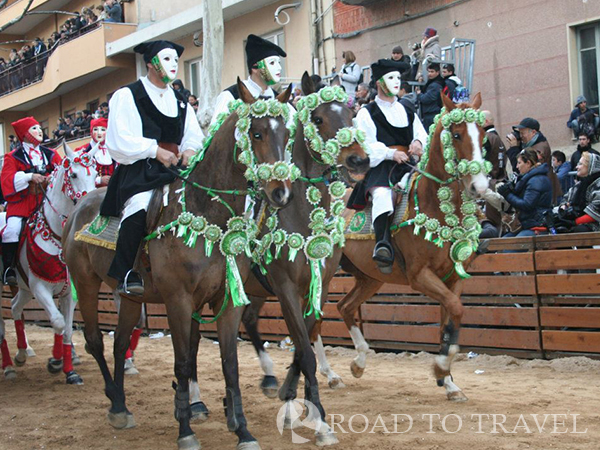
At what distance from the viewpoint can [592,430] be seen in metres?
6.60

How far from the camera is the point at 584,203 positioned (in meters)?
10.7

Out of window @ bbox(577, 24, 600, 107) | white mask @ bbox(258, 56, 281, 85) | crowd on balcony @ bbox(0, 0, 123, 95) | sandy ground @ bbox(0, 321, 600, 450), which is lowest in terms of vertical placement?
sandy ground @ bbox(0, 321, 600, 450)

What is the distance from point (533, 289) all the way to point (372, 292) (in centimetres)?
199

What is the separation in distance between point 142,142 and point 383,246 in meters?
3.15

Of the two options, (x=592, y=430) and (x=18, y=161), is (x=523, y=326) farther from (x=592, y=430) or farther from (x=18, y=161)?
(x=18, y=161)

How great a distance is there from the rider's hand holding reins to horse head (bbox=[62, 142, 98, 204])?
3566 mm

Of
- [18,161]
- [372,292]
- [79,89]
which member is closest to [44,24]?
[79,89]

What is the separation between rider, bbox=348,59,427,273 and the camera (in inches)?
356

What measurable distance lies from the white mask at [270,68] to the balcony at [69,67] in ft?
73.3

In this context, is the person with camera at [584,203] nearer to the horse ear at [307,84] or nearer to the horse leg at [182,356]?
the horse ear at [307,84]

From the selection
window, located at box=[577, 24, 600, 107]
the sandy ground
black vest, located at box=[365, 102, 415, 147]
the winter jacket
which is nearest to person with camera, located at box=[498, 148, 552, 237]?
the winter jacket

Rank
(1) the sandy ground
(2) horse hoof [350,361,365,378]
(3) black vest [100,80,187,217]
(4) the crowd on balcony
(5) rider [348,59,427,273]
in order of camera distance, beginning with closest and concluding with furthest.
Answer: (1) the sandy ground < (3) black vest [100,80,187,217] < (5) rider [348,59,427,273] < (2) horse hoof [350,361,365,378] < (4) the crowd on balcony

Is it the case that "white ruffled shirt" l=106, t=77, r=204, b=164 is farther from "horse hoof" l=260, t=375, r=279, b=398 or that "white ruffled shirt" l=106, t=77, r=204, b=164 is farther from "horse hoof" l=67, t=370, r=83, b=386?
"horse hoof" l=67, t=370, r=83, b=386

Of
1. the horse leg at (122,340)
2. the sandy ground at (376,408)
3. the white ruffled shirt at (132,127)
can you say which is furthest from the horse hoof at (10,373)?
the white ruffled shirt at (132,127)
